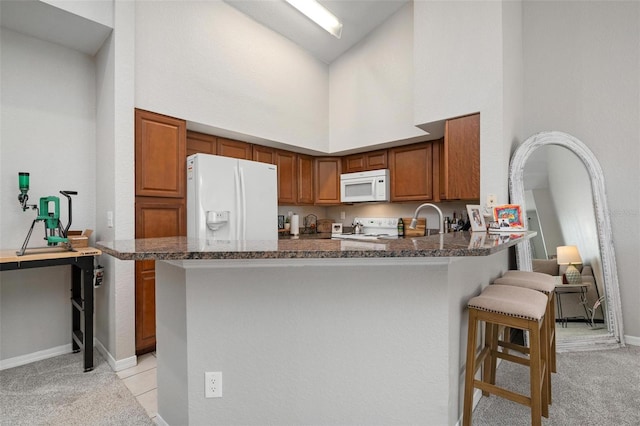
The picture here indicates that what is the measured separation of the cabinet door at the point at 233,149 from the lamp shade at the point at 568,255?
11.0 feet

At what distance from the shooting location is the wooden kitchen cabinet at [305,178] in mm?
4262

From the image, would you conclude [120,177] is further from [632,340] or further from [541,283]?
[632,340]

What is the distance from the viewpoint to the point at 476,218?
2432mm

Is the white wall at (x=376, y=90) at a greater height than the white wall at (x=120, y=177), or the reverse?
the white wall at (x=376, y=90)

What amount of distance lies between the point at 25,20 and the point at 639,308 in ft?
18.3

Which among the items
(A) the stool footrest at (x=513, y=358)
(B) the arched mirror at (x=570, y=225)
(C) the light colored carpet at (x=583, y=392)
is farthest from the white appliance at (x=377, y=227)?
(A) the stool footrest at (x=513, y=358)

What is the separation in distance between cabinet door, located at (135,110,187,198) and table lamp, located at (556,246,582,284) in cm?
356

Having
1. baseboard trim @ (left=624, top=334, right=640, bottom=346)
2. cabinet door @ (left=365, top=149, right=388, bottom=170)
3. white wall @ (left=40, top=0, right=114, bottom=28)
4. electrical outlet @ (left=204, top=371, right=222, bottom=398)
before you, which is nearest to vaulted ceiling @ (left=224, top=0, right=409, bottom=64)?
white wall @ (left=40, top=0, right=114, bottom=28)

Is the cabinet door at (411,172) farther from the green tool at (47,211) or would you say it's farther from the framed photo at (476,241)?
the green tool at (47,211)

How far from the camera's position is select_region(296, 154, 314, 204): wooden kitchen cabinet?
426 cm

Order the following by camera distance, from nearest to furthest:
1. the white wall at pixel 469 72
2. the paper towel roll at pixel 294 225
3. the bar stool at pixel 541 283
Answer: the bar stool at pixel 541 283 < the white wall at pixel 469 72 < the paper towel roll at pixel 294 225

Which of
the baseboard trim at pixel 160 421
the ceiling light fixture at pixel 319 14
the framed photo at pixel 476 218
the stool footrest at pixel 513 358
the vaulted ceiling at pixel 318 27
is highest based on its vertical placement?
the vaulted ceiling at pixel 318 27

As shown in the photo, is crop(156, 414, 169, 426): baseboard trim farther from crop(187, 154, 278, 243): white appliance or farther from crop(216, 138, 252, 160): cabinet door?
crop(216, 138, 252, 160): cabinet door

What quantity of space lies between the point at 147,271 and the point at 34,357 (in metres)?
1.10
